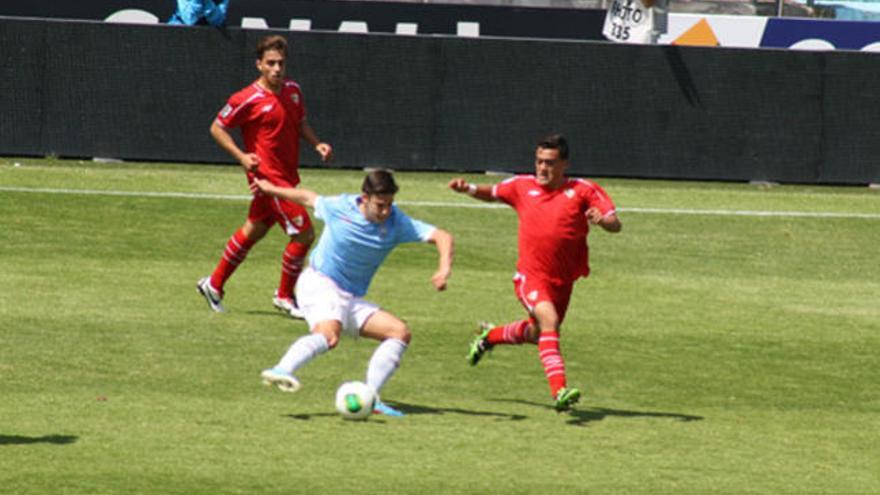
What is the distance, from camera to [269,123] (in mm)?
15109

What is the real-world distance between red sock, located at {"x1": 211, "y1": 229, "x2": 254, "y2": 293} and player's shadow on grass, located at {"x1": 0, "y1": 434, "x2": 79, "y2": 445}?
4926mm

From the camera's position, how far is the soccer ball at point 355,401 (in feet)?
35.9

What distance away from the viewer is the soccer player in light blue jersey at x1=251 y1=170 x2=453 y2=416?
11.3 m

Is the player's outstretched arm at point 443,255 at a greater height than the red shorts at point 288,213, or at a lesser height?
greater

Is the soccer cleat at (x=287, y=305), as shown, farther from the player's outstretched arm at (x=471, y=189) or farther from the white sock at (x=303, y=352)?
the white sock at (x=303, y=352)

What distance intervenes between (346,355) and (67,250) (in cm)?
575

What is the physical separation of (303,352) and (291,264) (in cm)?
428

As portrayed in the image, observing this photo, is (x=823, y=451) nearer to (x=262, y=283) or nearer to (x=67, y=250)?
(x=262, y=283)

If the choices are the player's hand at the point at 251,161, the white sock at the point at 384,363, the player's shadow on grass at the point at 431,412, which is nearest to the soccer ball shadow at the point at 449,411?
the player's shadow on grass at the point at 431,412

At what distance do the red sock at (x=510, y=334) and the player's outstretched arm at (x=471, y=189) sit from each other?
96cm

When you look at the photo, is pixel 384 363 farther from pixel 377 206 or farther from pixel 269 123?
pixel 269 123

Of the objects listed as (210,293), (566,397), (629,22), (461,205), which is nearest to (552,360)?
(566,397)

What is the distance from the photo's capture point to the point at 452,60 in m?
25.4

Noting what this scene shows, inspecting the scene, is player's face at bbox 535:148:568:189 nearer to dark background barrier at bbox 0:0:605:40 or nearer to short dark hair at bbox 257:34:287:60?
short dark hair at bbox 257:34:287:60
